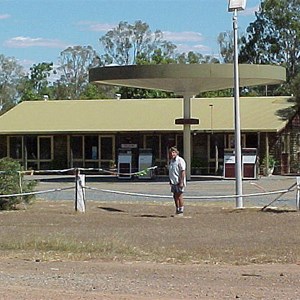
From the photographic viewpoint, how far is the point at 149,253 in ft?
51.0

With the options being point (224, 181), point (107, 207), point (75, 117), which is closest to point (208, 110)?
point (75, 117)

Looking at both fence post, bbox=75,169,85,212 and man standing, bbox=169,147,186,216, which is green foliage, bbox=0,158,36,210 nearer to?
fence post, bbox=75,169,85,212

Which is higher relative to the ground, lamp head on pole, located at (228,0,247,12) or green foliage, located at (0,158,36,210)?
lamp head on pole, located at (228,0,247,12)

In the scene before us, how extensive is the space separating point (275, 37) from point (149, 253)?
231ft

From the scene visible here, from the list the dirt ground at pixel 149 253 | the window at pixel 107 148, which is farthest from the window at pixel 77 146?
the dirt ground at pixel 149 253

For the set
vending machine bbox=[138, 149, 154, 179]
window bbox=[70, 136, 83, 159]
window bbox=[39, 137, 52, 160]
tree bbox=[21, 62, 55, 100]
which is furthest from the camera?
tree bbox=[21, 62, 55, 100]

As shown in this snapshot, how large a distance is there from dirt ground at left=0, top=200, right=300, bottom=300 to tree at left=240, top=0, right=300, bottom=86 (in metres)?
59.9

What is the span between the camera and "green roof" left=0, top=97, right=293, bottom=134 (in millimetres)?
47659

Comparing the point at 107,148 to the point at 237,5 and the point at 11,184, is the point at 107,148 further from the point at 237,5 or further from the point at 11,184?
the point at 237,5

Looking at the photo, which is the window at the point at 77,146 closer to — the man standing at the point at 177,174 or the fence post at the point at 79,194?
the fence post at the point at 79,194

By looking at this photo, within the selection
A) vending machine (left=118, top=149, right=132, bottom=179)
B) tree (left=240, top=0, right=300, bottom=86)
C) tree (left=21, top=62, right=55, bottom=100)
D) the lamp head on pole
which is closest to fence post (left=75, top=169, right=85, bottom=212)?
the lamp head on pole

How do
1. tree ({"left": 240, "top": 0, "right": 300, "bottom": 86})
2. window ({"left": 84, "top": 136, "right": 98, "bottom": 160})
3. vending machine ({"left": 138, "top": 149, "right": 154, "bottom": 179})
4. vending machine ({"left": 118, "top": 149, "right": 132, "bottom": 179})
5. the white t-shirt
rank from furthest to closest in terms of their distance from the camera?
tree ({"left": 240, "top": 0, "right": 300, "bottom": 86}) → window ({"left": 84, "top": 136, "right": 98, "bottom": 160}) → vending machine ({"left": 138, "top": 149, "right": 154, "bottom": 179}) → vending machine ({"left": 118, "top": 149, "right": 132, "bottom": 179}) → the white t-shirt

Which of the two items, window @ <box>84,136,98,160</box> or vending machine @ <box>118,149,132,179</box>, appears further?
window @ <box>84,136,98,160</box>

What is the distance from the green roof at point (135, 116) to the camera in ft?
156
